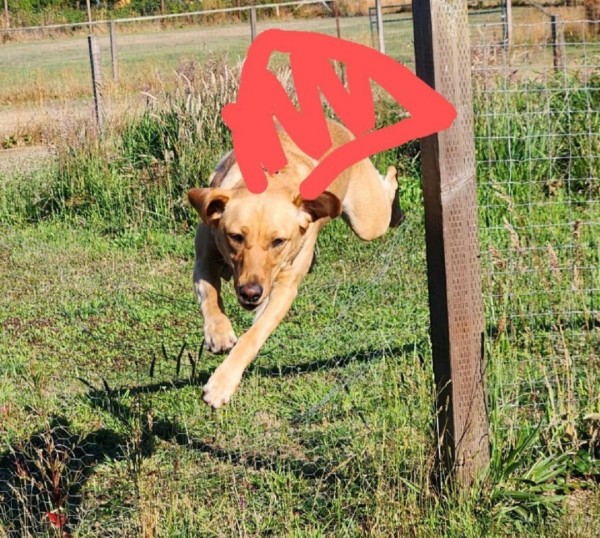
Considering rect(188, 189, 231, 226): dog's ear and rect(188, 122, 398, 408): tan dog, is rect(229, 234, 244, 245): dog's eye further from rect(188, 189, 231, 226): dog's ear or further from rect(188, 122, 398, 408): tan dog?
rect(188, 189, 231, 226): dog's ear

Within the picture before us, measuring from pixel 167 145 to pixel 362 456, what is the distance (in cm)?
607

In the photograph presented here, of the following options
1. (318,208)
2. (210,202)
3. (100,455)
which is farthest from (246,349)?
(100,455)

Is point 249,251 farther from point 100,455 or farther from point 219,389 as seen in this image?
point 100,455

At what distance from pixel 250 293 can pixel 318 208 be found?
2.07ft

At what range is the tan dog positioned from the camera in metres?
4.35

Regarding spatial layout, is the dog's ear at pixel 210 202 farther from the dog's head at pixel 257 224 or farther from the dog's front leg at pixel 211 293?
the dog's front leg at pixel 211 293

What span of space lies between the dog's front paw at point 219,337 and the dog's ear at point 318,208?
62 centimetres

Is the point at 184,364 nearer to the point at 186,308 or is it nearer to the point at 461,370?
the point at 186,308

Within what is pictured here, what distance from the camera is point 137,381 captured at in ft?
19.7

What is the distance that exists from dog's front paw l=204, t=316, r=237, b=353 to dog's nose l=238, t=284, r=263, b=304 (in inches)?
5.8

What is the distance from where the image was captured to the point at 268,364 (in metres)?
6.16

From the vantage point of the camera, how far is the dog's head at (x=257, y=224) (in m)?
4.50

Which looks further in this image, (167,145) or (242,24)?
(242,24)

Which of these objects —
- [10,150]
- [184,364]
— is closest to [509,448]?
[184,364]
